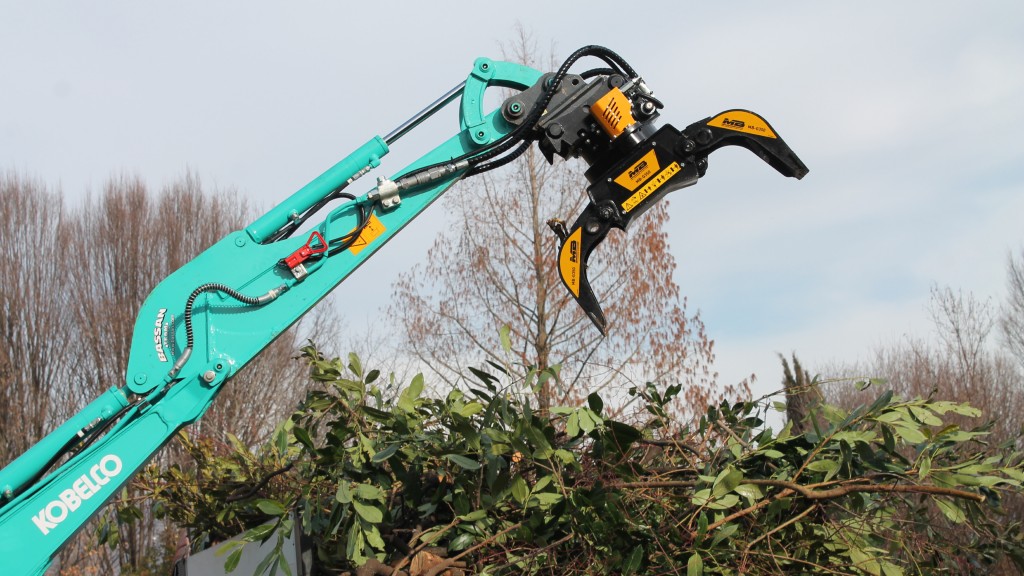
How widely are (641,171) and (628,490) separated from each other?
1.20m

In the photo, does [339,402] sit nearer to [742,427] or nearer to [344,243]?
[344,243]

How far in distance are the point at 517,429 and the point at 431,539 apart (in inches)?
18.7

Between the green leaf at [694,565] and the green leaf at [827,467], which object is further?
the green leaf at [827,467]

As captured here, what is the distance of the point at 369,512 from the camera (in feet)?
9.63

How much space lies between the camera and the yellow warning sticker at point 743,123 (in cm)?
354

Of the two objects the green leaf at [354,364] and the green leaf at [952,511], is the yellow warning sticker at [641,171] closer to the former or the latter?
the green leaf at [354,364]

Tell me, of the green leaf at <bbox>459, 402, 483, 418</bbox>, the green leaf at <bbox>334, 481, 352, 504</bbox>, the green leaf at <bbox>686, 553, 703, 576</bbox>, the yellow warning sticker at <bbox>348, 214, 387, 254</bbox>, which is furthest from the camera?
the yellow warning sticker at <bbox>348, 214, 387, 254</bbox>

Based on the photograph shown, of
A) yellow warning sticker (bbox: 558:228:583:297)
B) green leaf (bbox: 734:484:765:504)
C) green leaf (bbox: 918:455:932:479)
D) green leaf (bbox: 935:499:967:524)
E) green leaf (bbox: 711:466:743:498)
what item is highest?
yellow warning sticker (bbox: 558:228:583:297)

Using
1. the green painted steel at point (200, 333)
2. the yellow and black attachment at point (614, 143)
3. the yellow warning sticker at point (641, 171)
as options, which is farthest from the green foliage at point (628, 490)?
the yellow warning sticker at point (641, 171)

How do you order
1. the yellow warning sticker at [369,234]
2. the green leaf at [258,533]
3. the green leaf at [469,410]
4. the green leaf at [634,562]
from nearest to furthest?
the green leaf at [634,562] < the green leaf at [258,533] < the green leaf at [469,410] < the yellow warning sticker at [369,234]

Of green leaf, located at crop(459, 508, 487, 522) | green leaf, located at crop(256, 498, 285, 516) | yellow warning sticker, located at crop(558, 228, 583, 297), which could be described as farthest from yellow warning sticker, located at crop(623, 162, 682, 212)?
green leaf, located at crop(256, 498, 285, 516)

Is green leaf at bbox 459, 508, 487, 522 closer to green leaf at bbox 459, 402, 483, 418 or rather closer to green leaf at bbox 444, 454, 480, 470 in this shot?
green leaf at bbox 444, 454, 480, 470

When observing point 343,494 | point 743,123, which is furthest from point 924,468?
point 343,494

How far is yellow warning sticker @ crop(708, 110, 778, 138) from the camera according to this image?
11.6 ft
